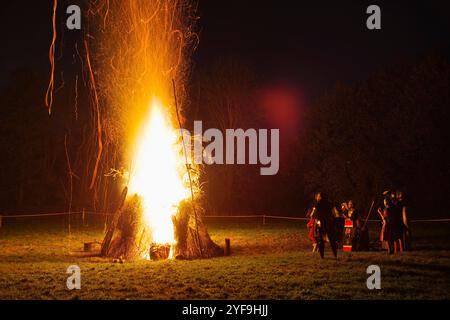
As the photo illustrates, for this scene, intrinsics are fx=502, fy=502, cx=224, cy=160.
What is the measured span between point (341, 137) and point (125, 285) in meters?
27.7

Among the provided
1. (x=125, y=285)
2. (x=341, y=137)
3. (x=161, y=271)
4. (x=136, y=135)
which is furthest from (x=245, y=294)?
(x=341, y=137)

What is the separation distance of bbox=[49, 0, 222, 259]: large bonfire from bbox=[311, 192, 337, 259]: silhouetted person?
3618 millimetres

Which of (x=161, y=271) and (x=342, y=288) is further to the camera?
(x=161, y=271)

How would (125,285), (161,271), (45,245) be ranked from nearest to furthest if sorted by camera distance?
(125,285) → (161,271) → (45,245)

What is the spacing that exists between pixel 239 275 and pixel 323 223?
10.7 feet

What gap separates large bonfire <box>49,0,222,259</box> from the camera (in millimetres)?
15438

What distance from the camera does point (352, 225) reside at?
52.8 feet

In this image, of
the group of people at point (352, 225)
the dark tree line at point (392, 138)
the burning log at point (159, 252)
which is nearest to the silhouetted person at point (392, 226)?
the group of people at point (352, 225)

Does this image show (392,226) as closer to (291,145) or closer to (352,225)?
(352,225)

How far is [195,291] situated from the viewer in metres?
9.77

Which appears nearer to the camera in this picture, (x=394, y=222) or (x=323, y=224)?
(x=323, y=224)

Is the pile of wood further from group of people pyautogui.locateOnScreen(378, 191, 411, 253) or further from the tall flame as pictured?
group of people pyautogui.locateOnScreen(378, 191, 411, 253)

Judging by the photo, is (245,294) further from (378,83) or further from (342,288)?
(378,83)

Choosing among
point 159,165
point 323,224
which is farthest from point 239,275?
point 159,165
